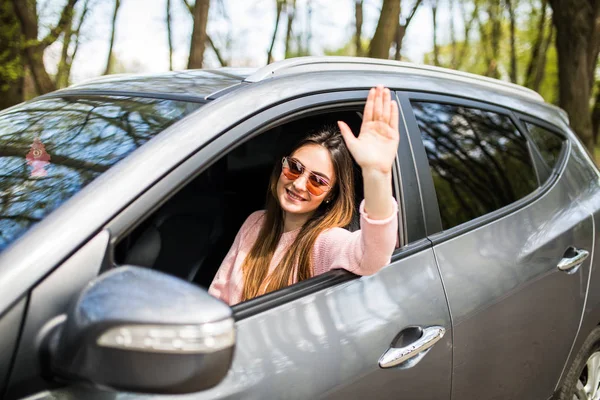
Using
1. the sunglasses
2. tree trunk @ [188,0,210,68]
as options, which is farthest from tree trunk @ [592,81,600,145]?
the sunglasses

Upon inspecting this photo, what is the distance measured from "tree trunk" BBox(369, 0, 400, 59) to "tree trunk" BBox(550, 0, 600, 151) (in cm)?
360

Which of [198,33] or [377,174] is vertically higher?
[198,33]

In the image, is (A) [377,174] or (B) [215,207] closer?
(A) [377,174]

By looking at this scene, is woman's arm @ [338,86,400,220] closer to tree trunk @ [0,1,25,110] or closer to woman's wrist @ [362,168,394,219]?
woman's wrist @ [362,168,394,219]

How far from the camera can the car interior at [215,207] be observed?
216cm

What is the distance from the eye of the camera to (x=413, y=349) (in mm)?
1689

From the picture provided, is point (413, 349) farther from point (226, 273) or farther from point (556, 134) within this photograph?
point (556, 134)

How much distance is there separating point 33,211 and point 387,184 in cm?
84

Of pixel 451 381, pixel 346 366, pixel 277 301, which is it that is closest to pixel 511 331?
pixel 451 381

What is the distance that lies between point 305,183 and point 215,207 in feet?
2.34

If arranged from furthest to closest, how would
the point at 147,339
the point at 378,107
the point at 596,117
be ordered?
the point at 596,117 < the point at 378,107 < the point at 147,339

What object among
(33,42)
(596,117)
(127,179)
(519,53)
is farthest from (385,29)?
(519,53)

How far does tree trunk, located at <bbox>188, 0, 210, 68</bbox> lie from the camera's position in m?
9.25

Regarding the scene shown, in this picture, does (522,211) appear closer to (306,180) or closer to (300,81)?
(306,180)
